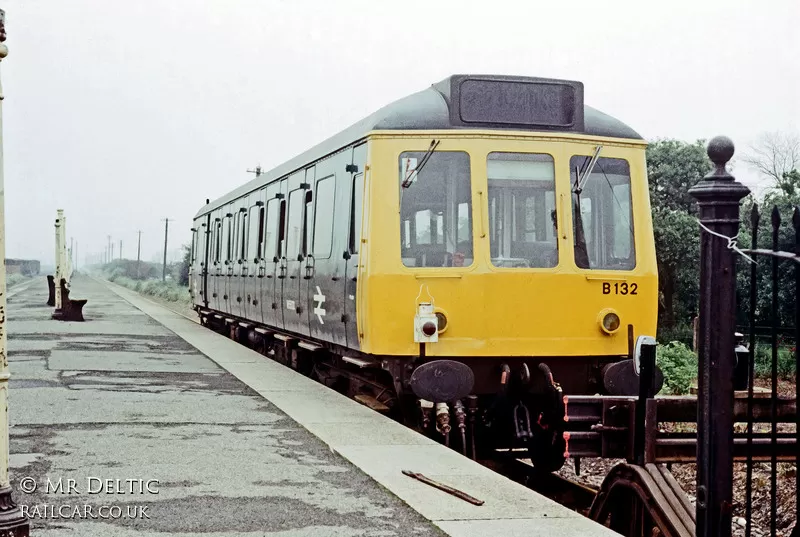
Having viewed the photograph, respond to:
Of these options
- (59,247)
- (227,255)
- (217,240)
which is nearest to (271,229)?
(227,255)

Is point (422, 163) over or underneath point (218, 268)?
over

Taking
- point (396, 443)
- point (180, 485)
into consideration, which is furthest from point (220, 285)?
point (180, 485)

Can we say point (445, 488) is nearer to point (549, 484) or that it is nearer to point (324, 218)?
point (549, 484)

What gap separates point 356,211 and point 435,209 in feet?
2.96

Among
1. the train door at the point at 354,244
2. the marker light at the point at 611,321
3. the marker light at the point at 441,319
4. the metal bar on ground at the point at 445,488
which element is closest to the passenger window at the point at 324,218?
the train door at the point at 354,244

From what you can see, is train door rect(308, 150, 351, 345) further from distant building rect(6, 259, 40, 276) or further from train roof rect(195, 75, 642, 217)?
→ distant building rect(6, 259, 40, 276)

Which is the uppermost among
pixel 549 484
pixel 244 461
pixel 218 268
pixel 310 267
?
pixel 218 268

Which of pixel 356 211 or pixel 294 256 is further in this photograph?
pixel 294 256

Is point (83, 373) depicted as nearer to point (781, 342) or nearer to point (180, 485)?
point (180, 485)

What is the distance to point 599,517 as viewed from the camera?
240 inches

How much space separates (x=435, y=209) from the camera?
871 centimetres

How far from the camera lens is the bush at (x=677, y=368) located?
15.4 metres

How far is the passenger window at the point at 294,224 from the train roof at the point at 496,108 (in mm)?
3312

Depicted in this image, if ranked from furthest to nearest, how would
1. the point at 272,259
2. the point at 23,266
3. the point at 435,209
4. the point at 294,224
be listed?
the point at 23,266 → the point at 272,259 → the point at 294,224 → the point at 435,209
